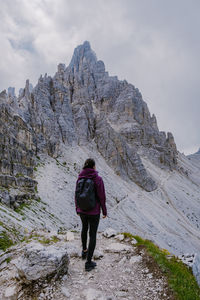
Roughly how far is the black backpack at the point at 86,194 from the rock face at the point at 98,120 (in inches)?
1577

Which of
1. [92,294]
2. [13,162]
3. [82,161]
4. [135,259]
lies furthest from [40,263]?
[82,161]

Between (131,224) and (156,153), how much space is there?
56.3 meters

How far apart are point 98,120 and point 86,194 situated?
73.1 metres

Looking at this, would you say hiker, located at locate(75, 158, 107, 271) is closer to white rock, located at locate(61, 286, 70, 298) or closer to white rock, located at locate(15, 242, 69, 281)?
white rock, located at locate(15, 242, 69, 281)

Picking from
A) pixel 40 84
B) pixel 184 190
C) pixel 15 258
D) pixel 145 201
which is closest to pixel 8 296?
pixel 15 258

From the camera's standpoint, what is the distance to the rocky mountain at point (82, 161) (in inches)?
980

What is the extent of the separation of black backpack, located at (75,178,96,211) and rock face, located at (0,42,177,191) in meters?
40.1

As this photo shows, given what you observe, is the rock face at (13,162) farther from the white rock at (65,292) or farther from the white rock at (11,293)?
the white rock at (65,292)

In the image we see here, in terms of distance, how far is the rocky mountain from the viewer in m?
24.9

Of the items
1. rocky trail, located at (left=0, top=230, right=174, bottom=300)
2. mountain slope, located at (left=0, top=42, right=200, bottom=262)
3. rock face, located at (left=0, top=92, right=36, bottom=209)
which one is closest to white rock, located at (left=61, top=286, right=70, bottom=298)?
rocky trail, located at (left=0, top=230, right=174, bottom=300)

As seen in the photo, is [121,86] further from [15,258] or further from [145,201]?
[15,258]

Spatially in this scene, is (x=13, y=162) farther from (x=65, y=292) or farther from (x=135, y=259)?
(x=65, y=292)

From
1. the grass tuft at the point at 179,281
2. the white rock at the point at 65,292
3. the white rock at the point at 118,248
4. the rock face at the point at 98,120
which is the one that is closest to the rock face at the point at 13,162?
the rock face at the point at 98,120

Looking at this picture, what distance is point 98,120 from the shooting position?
77.6 meters
